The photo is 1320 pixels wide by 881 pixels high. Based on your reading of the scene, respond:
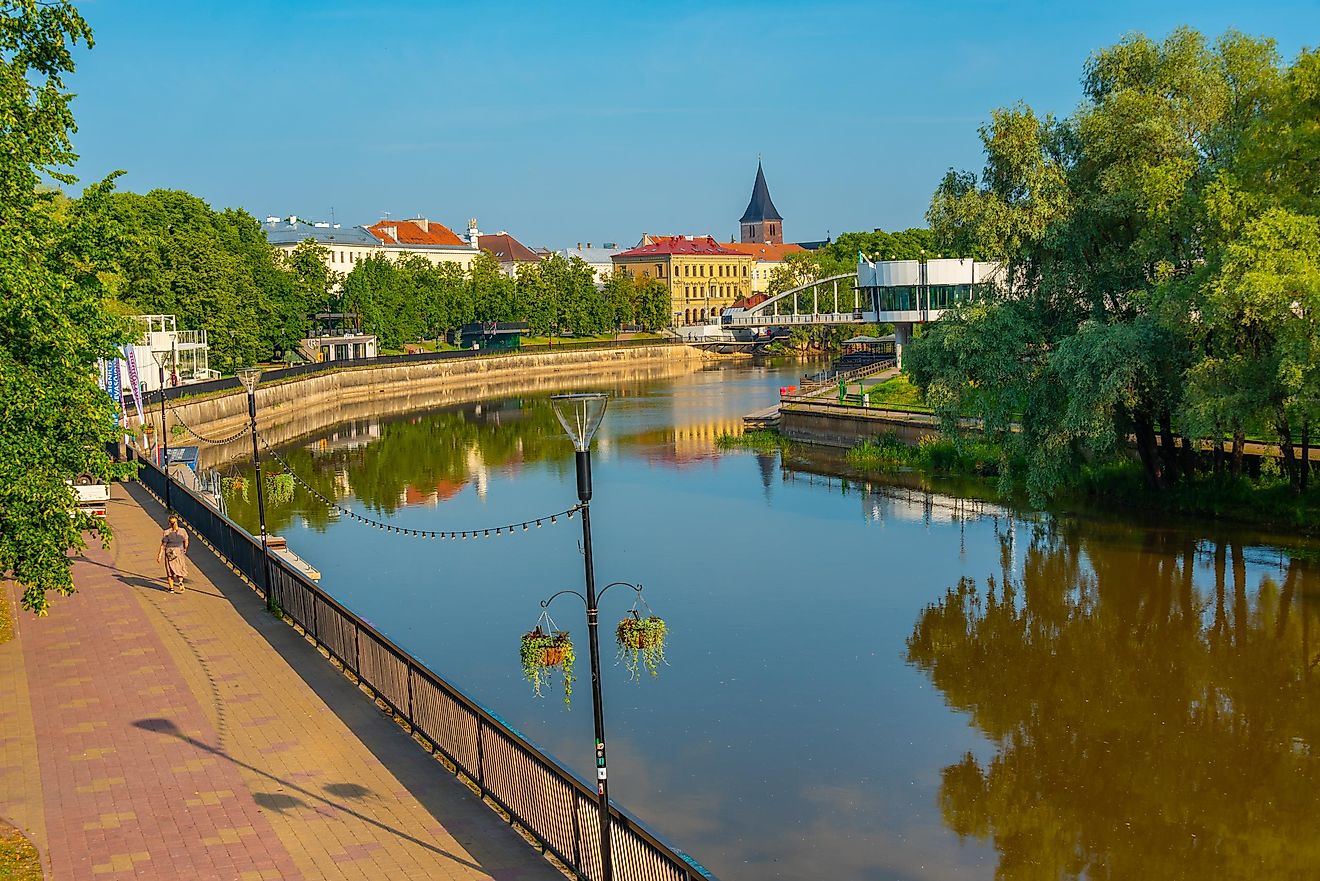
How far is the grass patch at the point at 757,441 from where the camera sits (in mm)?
55750

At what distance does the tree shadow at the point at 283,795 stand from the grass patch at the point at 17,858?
218 cm

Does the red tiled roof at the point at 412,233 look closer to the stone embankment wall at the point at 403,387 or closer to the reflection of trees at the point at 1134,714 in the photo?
the stone embankment wall at the point at 403,387

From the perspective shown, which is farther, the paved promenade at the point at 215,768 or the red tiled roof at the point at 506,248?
the red tiled roof at the point at 506,248

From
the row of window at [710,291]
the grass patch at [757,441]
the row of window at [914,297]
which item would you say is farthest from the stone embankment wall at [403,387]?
the row of window at [710,291]

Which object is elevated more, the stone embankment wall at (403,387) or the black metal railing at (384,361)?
the black metal railing at (384,361)

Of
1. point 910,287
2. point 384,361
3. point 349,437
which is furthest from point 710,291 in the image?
point 349,437

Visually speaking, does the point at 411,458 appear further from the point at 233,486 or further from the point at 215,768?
the point at 215,768

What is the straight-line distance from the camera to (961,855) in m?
15.0

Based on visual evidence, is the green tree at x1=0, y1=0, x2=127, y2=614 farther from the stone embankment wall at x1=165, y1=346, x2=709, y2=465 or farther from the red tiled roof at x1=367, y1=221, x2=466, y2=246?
the red tiled roof at x1=367, y1=221, x2=466, y2=246

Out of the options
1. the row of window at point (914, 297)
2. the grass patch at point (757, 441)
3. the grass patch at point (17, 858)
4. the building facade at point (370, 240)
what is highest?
the building facade at point (370, 240)

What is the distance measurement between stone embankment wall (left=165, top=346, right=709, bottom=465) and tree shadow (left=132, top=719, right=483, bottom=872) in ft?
130

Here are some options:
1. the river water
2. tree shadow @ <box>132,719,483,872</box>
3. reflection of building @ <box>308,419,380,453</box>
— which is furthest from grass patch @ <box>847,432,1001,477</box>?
tree shadow @ <box>132,719,483,872</box>

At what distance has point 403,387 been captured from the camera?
96375 millimetres

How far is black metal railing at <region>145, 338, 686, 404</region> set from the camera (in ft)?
205
